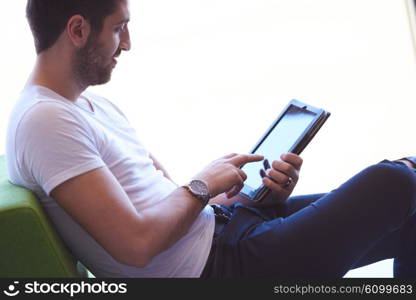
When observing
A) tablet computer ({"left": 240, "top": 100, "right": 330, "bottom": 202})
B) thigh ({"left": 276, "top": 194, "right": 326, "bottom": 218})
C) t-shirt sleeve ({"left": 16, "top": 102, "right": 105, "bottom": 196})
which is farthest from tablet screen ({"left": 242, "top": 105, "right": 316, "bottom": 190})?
t-shirt sleeve ({"left": 16, "top": 102, "right": 105, "bottom": 196})

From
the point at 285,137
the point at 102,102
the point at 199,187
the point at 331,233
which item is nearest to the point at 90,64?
the point at 102,102

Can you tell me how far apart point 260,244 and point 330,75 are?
1383 millimetres

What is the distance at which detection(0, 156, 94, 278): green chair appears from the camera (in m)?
0.94

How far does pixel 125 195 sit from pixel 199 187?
0.17m

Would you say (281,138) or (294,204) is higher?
(281,138)

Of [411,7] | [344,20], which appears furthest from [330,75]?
[411,7]

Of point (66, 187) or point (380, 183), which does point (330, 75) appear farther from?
point (66, 187)

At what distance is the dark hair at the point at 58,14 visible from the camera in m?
1.06

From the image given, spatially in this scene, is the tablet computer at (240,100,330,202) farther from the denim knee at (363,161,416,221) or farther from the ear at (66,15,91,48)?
the ear at (66,15,91,48)

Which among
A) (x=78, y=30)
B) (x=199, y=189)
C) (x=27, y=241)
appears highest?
(x=78, y=30)

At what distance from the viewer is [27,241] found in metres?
0.95

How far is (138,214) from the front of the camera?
1.00 metres

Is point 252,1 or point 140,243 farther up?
point 252,1

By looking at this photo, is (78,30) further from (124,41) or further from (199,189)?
(199,189)
